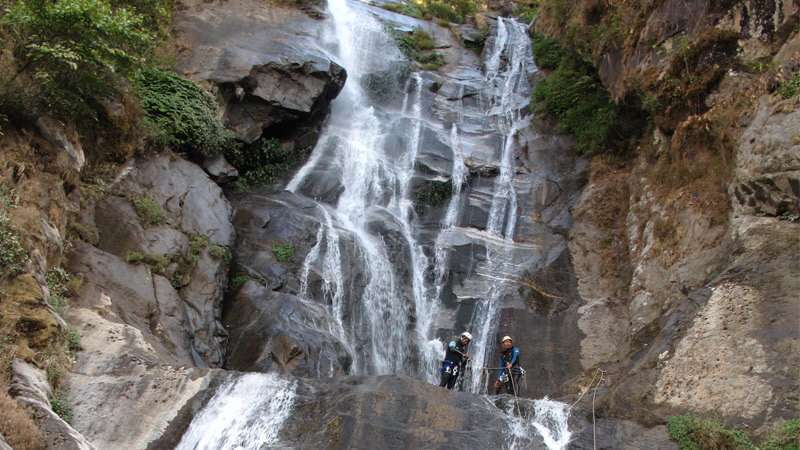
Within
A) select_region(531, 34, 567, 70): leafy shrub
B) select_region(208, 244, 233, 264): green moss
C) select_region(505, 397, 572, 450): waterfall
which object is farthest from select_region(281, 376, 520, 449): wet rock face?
select_region(531, 34, 567, 70): leafy shrub

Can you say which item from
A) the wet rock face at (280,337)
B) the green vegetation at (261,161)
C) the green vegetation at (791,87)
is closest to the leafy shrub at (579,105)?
the green vegetation at (791,87)

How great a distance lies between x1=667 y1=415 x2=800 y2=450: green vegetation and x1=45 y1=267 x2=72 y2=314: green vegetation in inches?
342

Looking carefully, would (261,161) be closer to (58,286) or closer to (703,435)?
(58,286)

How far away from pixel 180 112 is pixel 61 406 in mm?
9337

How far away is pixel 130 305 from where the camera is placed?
33.7 ft

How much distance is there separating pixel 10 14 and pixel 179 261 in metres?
5.11

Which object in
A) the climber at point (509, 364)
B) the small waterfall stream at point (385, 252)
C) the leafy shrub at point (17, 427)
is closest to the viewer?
the leafy shrub at point (17, 427)

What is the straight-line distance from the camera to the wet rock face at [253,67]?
706 inches

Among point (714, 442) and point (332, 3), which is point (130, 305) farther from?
point (332, 3)

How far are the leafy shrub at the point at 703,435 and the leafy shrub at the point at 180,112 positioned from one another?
39.7 feet

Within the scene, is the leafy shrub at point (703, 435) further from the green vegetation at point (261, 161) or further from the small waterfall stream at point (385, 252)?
the green vegetation at point (261, 161)

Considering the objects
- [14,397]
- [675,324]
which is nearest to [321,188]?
[675,324]

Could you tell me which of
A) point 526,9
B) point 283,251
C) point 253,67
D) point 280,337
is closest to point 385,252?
point 283,251

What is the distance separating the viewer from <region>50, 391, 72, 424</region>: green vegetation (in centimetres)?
752
